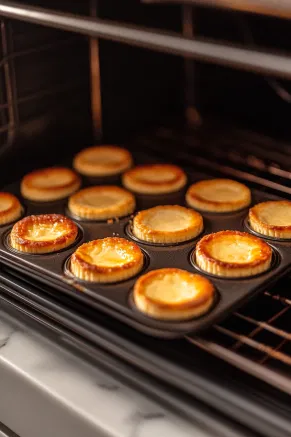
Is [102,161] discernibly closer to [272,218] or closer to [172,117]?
[172,117]

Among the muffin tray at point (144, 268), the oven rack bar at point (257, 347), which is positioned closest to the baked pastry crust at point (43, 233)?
the muffin tray at point (144, 268)

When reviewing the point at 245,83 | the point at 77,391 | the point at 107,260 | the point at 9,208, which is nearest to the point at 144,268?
the point at 107,260

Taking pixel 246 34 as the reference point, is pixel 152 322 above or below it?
below

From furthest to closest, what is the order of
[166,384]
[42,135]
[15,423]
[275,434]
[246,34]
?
1. [246,34]
2. [42,135]
3. [15,423]
4. [166,384]
5. [275,434]

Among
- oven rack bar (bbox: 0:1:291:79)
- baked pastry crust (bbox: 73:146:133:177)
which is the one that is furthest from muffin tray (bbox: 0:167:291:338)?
oven rack bar (bbox: 0:1:291:79)

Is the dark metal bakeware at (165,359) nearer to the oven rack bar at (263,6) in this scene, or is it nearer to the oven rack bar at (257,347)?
the oven rack bar at (257,347)

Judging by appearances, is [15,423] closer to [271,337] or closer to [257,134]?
[271,337]

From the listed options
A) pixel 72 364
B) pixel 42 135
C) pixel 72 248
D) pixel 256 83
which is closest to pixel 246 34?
pixel 256 83

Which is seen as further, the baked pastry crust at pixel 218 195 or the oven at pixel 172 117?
the baked pastry crust at pixel 218 195
